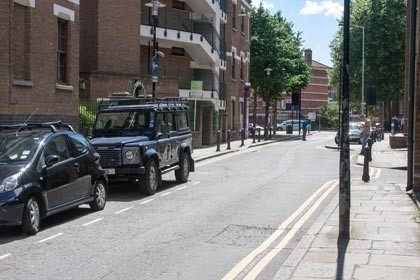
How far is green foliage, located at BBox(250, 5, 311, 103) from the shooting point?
53375mm

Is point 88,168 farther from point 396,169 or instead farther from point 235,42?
point 235,42

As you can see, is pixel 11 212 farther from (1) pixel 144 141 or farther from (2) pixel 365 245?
(1) pixel 144 141

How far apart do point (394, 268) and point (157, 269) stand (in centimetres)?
282

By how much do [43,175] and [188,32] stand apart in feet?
80.4

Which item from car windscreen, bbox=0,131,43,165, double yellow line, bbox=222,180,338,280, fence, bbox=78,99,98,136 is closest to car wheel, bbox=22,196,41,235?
car windscreen, bbox=0,131,43,165

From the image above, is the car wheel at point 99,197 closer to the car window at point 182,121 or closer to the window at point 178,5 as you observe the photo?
the car window at point 182,121

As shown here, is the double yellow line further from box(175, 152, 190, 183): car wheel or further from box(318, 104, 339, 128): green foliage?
box(318, 104, 339, 128): green foliage

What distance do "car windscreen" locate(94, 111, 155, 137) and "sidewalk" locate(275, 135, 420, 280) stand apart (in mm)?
5071

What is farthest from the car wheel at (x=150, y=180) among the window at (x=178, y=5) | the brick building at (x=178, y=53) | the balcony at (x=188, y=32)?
the window at (x=178, y=5)

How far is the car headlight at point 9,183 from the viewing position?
8766 millimetres

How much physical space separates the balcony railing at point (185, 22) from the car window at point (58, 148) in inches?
815

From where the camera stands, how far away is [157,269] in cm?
710

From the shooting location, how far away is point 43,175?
951 cm

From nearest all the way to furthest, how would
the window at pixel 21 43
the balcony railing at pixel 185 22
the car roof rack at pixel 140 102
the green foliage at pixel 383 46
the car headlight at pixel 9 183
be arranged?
the car headlight at pixel 9 183
the car roof rack at pixel 140 102
the window at pixel 21 43
the balcony railing at pixel 185 22
the green foliage at pixel 383 46
